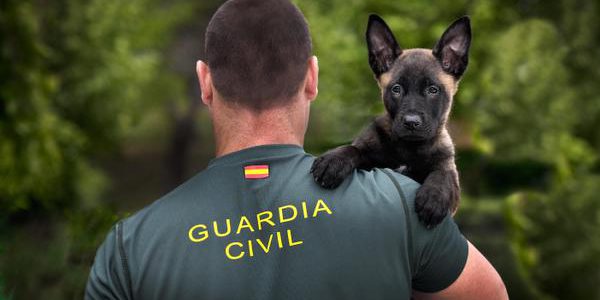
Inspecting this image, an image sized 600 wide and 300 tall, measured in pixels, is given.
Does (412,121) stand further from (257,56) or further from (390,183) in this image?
(257,56)

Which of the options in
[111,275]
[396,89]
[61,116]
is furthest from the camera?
[61,116]

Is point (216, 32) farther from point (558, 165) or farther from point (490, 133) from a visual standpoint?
point (490, 133)

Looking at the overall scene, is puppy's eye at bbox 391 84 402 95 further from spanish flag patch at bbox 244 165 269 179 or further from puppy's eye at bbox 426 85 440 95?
spanish flag patch at bbox 244 165 269 179

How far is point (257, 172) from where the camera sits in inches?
138

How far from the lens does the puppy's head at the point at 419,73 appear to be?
4.56m

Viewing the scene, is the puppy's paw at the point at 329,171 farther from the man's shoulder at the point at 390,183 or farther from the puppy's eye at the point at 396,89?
the puppy's eye at the point at 396,89

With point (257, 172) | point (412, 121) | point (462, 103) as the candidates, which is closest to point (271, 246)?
point (257, 172)

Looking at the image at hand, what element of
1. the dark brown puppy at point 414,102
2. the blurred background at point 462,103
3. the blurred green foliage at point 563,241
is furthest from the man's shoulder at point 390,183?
the blurred green foliage at point 563,241

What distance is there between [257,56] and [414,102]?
131 cm

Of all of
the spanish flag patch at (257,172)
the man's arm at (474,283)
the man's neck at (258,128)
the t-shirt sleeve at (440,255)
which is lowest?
the man's arm at (474,283)

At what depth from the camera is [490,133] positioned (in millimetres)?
22875

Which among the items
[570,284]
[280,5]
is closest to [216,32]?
[280,5]

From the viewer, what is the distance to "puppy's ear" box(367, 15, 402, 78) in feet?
15.2

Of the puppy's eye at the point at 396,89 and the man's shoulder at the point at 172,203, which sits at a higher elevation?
the puppy's eye at the point at 396,89
